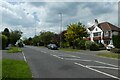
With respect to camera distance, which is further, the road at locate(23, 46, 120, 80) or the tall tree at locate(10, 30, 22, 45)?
the tall tree at locate(10, 30, 22, 45)

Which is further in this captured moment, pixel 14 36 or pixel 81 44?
pixel 14 36

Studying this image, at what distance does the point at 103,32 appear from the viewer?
249 feet

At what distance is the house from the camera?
73375 mm

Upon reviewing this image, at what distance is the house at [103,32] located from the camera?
241 ft

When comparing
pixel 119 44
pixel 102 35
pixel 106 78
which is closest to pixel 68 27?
pixel 102 35

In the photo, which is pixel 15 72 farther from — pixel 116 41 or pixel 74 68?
pixel 116 41

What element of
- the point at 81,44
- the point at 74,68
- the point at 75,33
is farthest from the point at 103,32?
the point at 74,68

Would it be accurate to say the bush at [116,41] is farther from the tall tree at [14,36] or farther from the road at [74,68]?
the tall tree at [14,36]

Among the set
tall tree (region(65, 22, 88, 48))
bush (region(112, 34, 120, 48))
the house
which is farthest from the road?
the house

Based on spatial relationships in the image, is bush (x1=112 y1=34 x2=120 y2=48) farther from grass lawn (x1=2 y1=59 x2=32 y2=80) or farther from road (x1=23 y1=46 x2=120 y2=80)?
grass lawn (x1=2 y1=59 x2=32 y2=80)

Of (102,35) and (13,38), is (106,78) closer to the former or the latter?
(102,35)

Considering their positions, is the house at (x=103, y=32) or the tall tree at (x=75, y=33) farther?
the house at (x=103, y=32)

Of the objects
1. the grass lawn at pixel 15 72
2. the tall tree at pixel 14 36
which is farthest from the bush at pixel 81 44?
the grass lawn at pixel 15 72

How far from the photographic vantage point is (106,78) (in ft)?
42.5
